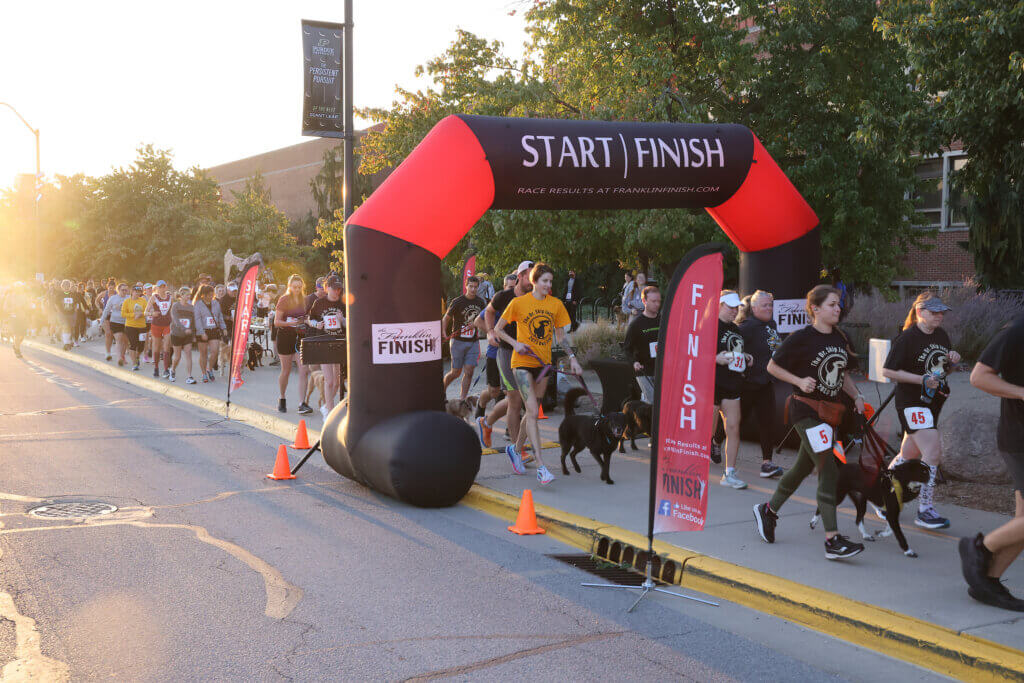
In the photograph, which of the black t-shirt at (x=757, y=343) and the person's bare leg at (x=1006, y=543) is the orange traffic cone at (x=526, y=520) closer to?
the black t-shirt at (x=757, y=343)

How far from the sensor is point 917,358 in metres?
6.47

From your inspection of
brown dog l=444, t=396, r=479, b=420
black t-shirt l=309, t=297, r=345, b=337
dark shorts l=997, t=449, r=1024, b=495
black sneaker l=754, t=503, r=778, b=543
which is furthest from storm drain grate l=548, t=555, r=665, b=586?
black t-shirt l=309, t=297, r=345, b=337

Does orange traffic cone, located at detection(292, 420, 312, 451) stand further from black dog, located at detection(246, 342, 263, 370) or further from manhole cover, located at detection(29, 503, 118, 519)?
black dog, located at detection(246, 342, 263, 370)

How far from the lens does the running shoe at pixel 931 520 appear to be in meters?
6.51

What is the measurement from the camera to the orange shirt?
8578mm

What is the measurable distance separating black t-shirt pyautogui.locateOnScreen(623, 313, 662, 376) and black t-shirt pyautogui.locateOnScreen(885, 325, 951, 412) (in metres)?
3.08

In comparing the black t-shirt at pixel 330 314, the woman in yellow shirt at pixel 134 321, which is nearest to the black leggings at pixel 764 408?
the black t-shirt at pixel 330 314

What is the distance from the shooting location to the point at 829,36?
17781mm

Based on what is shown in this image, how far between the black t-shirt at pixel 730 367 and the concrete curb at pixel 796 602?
82.8 inches

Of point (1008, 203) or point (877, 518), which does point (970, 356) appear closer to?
point (1008, 203)

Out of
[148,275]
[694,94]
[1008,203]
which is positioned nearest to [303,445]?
[694,94]

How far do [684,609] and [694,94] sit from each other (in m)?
16.1

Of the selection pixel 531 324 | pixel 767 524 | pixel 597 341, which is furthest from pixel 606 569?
pixel 597 341

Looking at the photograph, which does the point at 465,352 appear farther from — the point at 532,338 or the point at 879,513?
the point at 879,513
